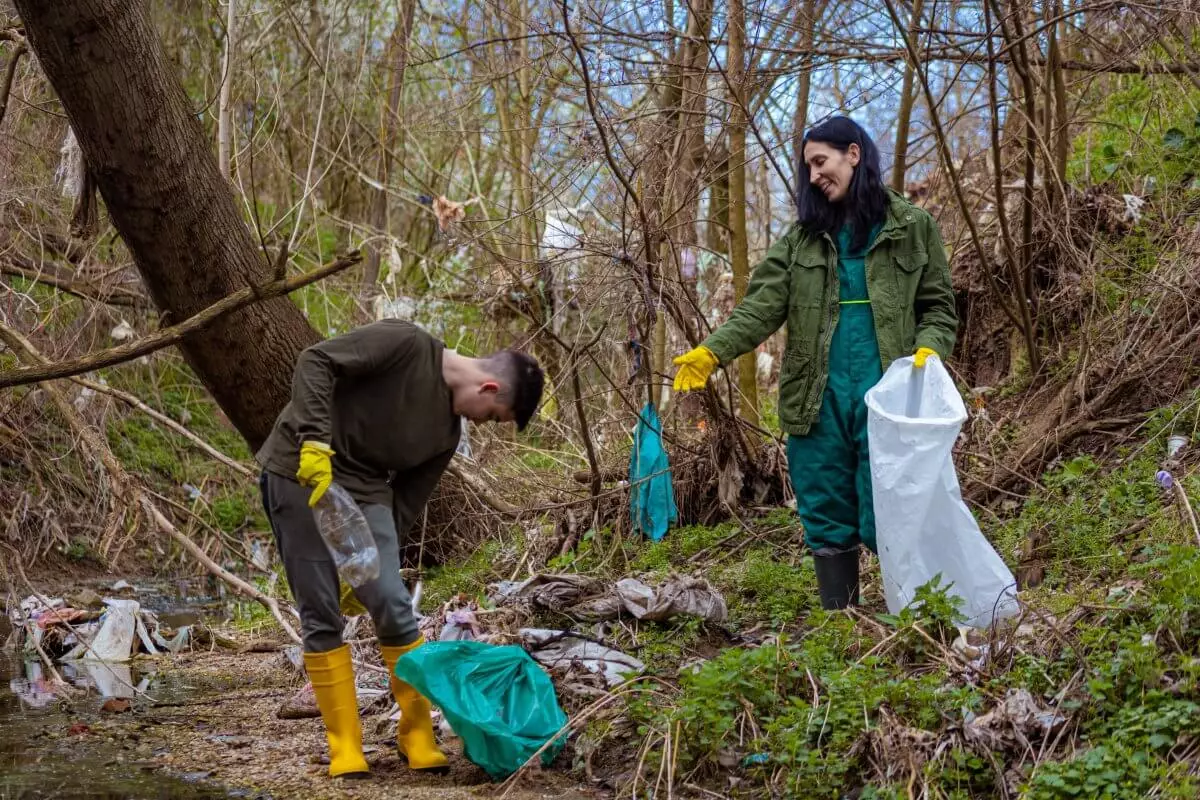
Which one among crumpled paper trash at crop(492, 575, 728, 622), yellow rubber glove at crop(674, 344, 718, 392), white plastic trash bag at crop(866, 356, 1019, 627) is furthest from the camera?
crumpled paper trash at crop(492, 575, 728, 622)

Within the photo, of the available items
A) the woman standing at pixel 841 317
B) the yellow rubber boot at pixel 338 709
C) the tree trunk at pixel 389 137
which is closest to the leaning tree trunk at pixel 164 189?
the yellow rubber boot at pixel 338 709

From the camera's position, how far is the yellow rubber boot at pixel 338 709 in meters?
3.75

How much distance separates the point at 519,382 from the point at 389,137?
9030mm

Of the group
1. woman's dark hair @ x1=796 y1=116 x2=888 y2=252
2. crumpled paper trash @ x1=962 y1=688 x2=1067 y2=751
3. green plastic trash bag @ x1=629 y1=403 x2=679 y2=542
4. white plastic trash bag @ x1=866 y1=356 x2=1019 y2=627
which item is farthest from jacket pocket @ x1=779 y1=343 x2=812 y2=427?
green plastic trash bag @ x1=629 y1=403 x2=679 y2=542

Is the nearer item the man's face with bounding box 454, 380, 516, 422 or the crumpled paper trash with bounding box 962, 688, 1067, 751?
the crumpled paper trash with bounding box 962, 688, 1067, 751

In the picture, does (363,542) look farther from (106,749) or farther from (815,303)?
(815,303)

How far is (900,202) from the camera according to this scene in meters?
4.55

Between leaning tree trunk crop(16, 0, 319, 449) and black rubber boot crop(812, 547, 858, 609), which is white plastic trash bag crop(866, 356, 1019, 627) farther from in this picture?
leaning tree trunk crop(16, 0, 319, 449)

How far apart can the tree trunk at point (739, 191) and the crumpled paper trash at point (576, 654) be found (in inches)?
103

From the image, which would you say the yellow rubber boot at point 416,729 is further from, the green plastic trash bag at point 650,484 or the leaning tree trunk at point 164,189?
the green plastic trash bag at point 650,484

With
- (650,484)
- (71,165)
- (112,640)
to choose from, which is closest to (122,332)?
→ (71,165)

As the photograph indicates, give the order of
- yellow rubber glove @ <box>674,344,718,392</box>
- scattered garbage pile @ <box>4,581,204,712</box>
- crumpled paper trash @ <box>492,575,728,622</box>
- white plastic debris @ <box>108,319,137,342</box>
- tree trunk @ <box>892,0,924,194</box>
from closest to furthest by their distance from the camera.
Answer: yellow rubber glove @ <box>674,344,718,392</box> < crumpled paper trash @ <box>492,575,728,622</box> < scattered garbage pile @ <box>4,581,204,712</box> < tree trunk @ <box>892,0,924,194</box> < white plastic debris @ <box>108,319,137,342</box>

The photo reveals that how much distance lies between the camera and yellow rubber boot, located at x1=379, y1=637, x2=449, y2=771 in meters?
3.83

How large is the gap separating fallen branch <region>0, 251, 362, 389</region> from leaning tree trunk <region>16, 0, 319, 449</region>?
0.21 metres
